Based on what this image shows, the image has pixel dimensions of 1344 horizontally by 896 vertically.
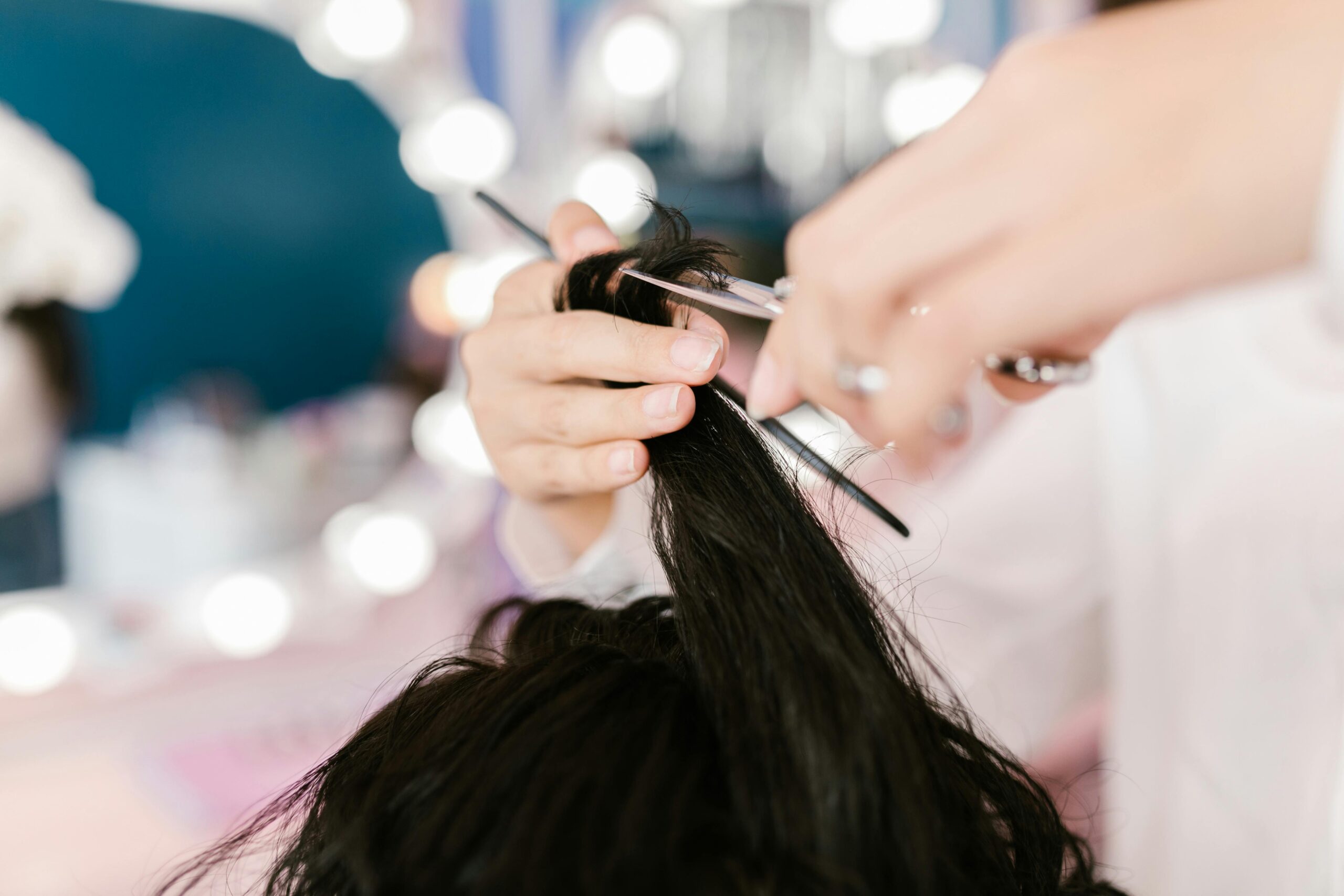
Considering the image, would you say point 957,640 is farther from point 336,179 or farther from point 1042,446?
point 336,179

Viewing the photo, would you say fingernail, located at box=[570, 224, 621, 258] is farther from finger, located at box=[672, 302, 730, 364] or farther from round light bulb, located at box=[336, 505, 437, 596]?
round light bulb, located at box=[336, 505, 437, 596]

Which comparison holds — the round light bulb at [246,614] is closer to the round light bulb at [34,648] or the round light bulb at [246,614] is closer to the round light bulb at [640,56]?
the round light bulb at [34,648]

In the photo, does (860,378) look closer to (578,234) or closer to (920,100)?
(578,234)

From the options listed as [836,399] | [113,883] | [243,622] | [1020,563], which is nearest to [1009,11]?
[1020,563]

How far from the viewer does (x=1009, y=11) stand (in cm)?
154

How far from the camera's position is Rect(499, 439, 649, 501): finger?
17.6 inches

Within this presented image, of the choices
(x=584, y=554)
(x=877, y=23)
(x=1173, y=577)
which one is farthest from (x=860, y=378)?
(x=877, y=23)

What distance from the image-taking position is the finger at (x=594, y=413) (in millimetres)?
413

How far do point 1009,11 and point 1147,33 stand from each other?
1.45m

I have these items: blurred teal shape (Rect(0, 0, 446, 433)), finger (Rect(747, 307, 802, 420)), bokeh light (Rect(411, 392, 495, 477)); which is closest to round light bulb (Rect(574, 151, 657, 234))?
blurred teal shape (Rect(0, 0, 446, 433))

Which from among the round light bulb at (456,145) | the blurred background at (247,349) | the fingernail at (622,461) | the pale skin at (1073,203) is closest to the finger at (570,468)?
the fingernail at (622,461)

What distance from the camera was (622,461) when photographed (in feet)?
1.47

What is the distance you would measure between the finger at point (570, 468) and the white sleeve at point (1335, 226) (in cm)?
31

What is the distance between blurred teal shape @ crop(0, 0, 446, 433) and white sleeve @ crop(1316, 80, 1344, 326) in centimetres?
98
